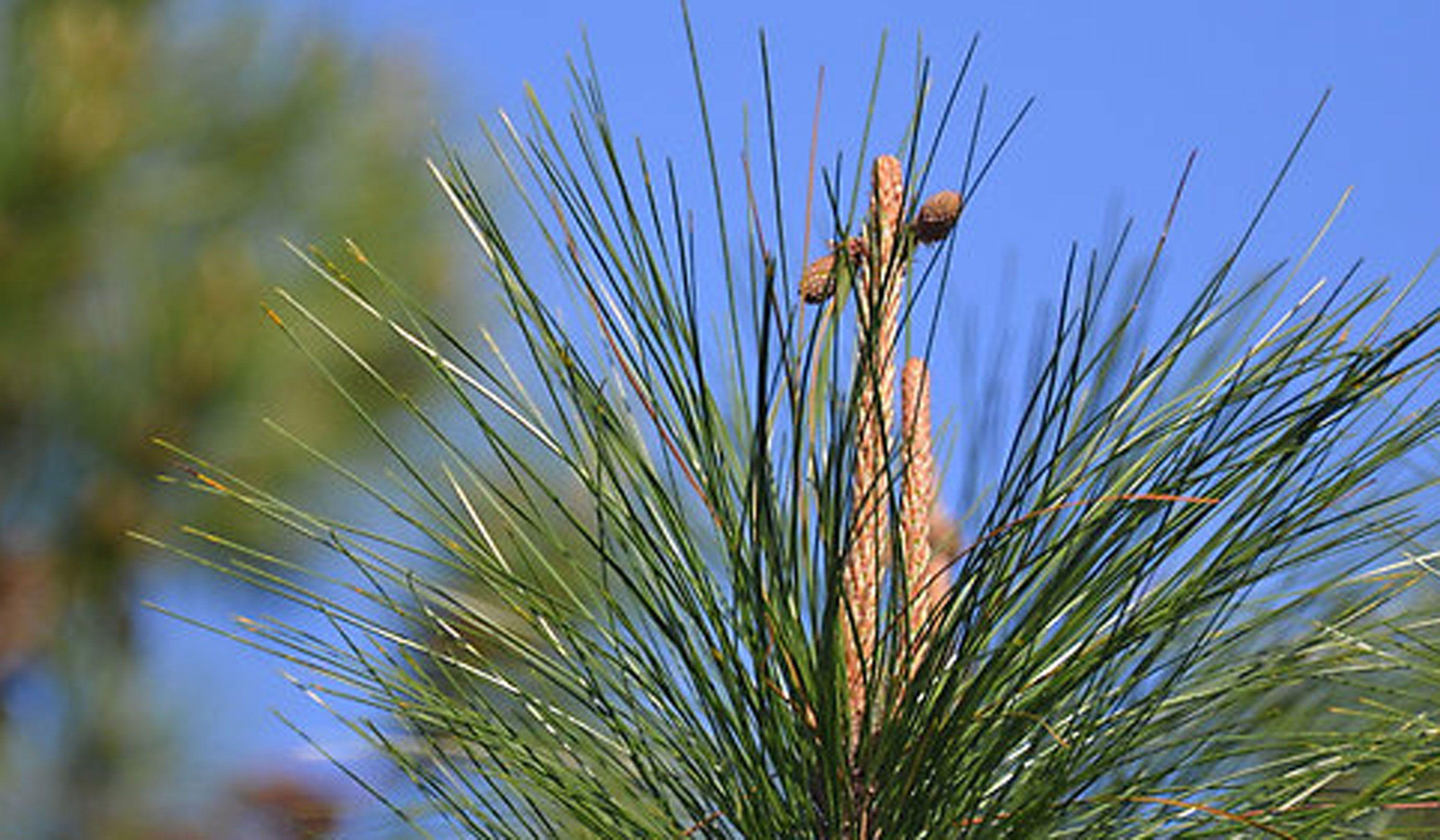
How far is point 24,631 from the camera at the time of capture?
114 inches

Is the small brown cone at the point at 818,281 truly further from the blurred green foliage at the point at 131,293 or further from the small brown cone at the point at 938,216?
the blurred green foliage at the point at 131,293

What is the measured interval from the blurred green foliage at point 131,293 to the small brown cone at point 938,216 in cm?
205

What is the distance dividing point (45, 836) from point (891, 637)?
2.04 meters

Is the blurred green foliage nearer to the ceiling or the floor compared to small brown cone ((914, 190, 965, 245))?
nearer to the ceiling

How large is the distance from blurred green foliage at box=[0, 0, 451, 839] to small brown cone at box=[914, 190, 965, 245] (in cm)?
205

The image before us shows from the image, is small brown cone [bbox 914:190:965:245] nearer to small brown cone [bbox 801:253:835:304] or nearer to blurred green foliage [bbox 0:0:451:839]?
small brown cone [bbox 801:253:835:304]

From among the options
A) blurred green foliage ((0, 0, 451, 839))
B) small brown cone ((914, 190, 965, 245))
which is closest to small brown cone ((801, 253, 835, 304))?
small brown cone ((914, 190, 965, 245))

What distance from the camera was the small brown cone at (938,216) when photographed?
81cm

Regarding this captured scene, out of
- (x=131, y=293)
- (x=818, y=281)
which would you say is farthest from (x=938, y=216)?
(x=131, y=293)

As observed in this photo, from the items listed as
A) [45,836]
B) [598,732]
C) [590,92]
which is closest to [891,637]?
[598,732]

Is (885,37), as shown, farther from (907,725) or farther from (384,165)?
(384,165)

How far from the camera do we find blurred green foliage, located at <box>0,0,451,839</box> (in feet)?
9.02

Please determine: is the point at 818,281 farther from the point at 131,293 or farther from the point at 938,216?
the point at 131,293

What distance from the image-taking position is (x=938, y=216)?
0.81 meters
